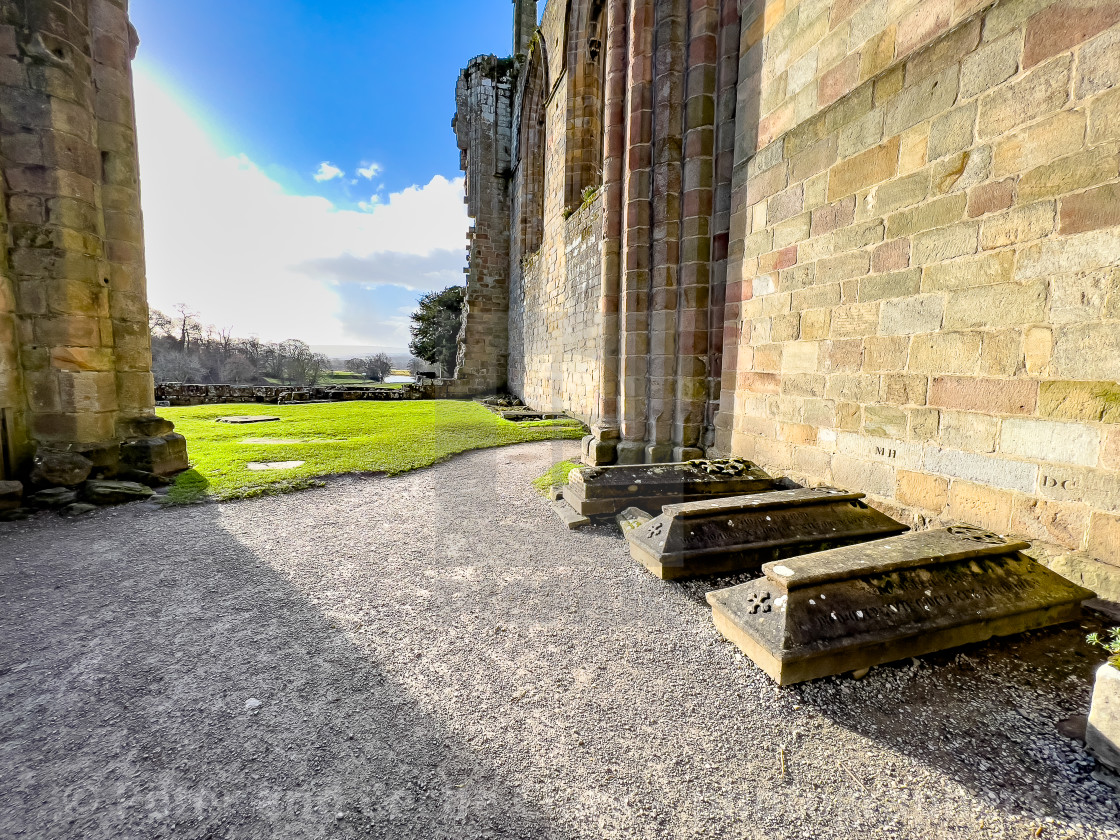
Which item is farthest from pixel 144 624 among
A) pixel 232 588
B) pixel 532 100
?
pixel 532 100

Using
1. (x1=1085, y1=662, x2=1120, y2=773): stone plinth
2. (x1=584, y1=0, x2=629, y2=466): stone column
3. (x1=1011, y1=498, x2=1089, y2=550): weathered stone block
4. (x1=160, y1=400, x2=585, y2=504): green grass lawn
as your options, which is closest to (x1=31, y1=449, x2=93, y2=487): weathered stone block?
(x1=160, y1=400, x2=585, y2=504): green grass lawn

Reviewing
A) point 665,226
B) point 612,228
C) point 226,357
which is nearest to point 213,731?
point 665,226

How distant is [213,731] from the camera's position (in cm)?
166

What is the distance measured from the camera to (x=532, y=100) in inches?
561

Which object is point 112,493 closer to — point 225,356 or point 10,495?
point 10,495

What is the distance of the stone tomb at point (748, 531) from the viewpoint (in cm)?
290

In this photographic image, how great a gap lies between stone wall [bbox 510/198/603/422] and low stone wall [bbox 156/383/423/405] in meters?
5.32

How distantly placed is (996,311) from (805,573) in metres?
1.89

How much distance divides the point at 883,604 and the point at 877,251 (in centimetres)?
239

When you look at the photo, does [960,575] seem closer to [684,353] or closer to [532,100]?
[684,353]

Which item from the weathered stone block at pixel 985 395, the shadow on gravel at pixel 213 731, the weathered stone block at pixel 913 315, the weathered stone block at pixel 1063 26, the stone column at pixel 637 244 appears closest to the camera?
the shadow on gravel at pixel 213 731

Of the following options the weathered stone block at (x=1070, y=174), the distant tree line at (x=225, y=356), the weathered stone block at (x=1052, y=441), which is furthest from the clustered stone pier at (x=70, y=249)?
the distant tree line at (x=225, y=356)

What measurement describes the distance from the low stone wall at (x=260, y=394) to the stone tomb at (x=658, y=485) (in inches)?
539

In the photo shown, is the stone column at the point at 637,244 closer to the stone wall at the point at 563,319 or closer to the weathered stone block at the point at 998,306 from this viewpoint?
the stone wall at the point at 563,319
